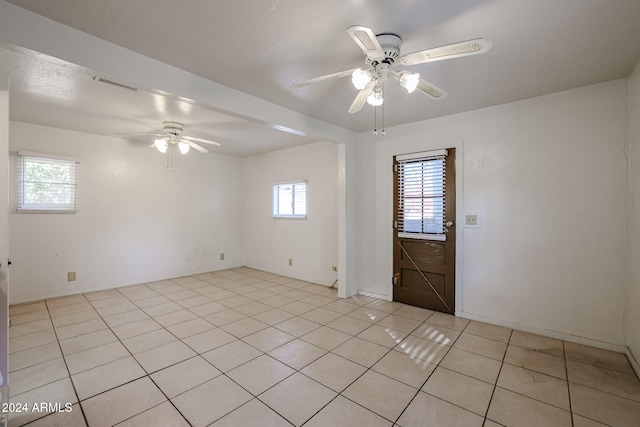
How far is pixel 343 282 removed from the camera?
3.89m

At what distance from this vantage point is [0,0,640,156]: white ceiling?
1555mm

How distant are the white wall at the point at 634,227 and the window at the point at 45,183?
638 cm

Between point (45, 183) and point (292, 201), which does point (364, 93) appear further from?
point (45, 183)

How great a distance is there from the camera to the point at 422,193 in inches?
136

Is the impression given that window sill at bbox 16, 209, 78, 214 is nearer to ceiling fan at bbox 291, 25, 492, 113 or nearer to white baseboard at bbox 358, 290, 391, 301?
ceiling fan at bbox 291, 25, 492, 113

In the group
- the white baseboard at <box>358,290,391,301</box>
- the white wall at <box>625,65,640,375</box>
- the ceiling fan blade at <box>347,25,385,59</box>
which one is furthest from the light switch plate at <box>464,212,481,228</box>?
the ceiling fan blade at <box>347,25,385,59</box>

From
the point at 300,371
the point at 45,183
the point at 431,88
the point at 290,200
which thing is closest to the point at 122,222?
the point at 45,183

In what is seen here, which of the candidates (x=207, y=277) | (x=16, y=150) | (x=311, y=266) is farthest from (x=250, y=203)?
(x=16, y=150)

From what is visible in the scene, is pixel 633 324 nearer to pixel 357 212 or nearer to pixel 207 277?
pixel 357 212

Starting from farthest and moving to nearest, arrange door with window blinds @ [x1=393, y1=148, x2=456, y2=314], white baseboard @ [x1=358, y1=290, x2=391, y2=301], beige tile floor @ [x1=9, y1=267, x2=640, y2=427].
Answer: white baseboard @ [x1=358, y1=290, x2=391, y2=301] → door with window blinds @ [x1=393, y1=148, x2=456, y2=314] → beige tile floor @ [x1=9, y1=267, x2=640, y2=427]

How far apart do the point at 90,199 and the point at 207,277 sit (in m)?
2.19

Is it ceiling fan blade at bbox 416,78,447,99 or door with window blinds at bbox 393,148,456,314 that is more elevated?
ceiling fan blade at bbox 416,78,447,99

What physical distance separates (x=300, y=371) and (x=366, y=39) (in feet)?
7.47

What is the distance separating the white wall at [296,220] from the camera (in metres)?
4.49
